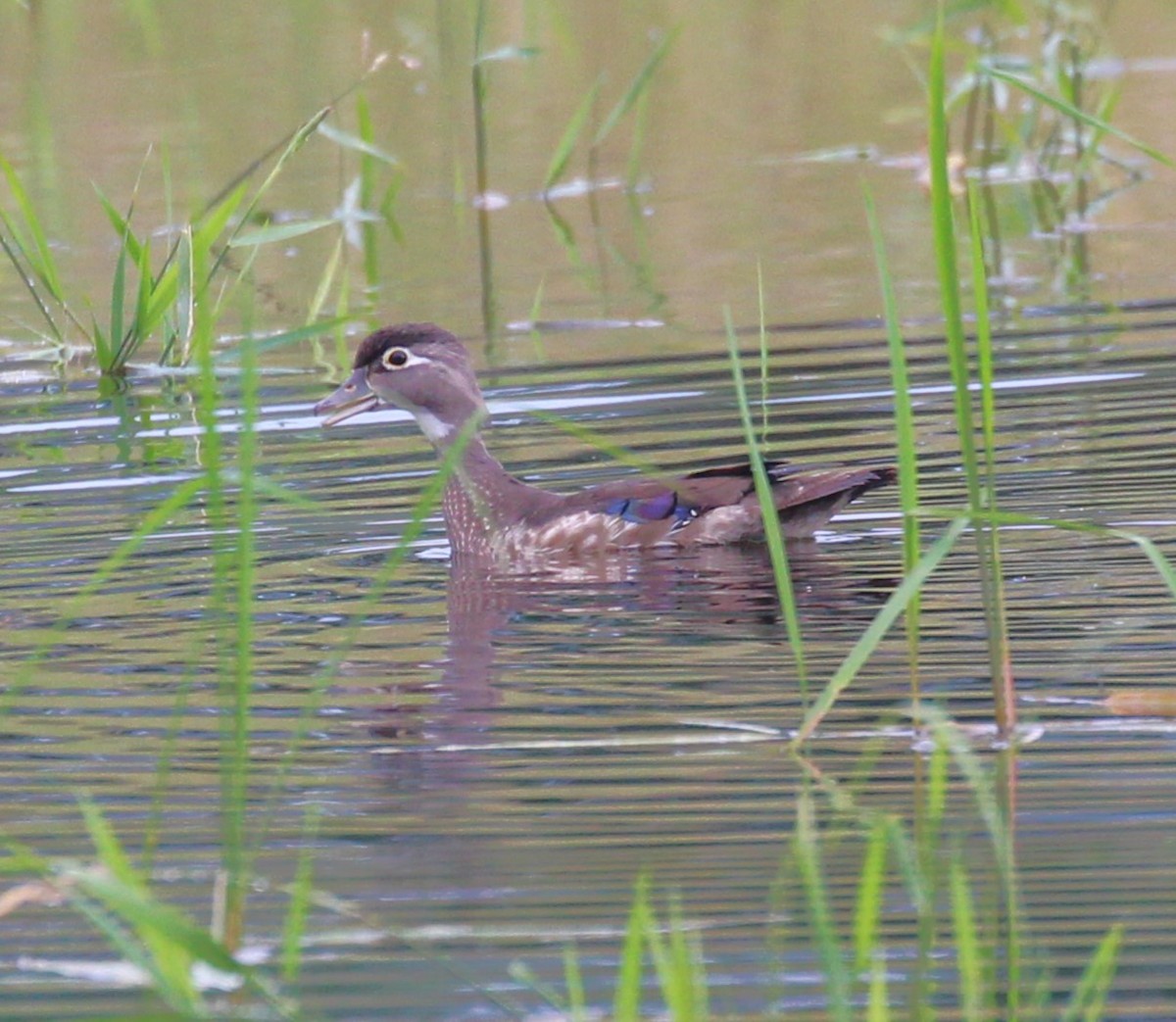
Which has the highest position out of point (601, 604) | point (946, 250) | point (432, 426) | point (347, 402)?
point (946, 250)

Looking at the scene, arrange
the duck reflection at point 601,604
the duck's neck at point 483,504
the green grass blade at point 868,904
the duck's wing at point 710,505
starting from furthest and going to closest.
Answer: the duck's neck at point 483,504 → the duck's wing at point 710,505 → the duck reflection at point 601,604 → the green grass blade at point 868,904

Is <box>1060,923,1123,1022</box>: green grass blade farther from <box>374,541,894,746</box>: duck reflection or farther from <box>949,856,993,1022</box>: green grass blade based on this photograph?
<box>374,541,894,746</box>: duck reflection

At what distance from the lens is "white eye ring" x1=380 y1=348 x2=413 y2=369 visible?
8.23m

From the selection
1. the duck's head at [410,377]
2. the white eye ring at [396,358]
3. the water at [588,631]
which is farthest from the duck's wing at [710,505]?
the white eye ring at [396,358]

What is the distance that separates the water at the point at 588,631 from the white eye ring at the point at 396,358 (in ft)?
1.48

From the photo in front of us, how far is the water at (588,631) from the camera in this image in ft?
13.5

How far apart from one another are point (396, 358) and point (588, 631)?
6.98 ft

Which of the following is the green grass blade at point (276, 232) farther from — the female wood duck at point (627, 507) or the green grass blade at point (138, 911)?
the green grass blade at point (138, 911)

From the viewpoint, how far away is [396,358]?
27.0 ft

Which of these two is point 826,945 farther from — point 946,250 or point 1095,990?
point 946,250

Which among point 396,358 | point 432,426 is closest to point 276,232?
point 396,358

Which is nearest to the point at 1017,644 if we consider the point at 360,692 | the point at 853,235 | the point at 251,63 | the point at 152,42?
the point at 360,692

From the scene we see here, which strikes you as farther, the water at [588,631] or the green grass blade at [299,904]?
the water at [588,631]

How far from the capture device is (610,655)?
→ 604 centimetres
